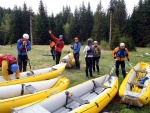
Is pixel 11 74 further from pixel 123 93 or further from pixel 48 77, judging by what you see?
pixel 123 93

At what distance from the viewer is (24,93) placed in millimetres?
6602

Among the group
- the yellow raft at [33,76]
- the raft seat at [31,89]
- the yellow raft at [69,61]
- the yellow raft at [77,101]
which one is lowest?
the yellow raft at [77,101]

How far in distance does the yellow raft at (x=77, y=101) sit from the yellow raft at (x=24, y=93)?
565mm

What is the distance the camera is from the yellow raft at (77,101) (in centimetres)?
486

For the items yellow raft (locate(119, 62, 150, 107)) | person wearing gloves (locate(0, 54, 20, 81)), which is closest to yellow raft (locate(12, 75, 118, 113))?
yellow raft (locate(119, 62, 150, 107))

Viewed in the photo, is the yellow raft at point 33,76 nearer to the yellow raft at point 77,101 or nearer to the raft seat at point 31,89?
the raft seat at point 31,89

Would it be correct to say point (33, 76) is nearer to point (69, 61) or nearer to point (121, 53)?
point (69, 61)

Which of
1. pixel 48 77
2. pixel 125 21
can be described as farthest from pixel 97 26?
pixel 48 77

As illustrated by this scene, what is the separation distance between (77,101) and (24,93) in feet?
6.52

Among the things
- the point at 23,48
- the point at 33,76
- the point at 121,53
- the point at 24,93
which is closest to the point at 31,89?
the point at 24,93

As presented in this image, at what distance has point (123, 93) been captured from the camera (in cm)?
638

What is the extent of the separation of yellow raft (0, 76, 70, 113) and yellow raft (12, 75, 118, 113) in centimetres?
57

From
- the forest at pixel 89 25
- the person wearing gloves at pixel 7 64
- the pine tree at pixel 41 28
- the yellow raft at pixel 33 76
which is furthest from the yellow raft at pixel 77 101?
the pine tree at pixel 41 28

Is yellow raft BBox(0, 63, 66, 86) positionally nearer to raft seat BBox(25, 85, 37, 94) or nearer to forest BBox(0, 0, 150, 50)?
raft seat BBox(25, 85, 37, 94)
